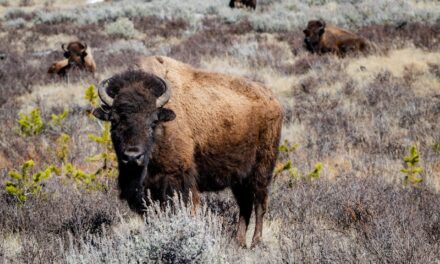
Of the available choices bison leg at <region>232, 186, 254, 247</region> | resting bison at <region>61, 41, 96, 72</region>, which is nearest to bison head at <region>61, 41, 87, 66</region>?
resting bison at <region>61, 41, 96, 72</region>

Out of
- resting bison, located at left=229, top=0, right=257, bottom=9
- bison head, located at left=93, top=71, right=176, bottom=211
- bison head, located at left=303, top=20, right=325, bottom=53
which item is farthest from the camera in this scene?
resting bison, located at left=229, top=0, right=257, bottom=9

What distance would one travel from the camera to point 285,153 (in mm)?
7977

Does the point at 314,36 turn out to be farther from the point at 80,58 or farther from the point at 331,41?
the point at 80,58

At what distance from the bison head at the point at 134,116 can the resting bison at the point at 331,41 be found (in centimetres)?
1130

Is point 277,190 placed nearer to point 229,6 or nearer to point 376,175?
point 376,175

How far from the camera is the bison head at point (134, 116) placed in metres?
4.06

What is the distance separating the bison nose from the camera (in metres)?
3.87

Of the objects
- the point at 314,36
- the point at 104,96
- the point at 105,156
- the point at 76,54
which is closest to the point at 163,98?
the point at 104,96

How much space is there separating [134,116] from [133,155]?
450 mm

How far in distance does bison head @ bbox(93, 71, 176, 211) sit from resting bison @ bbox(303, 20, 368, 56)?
1130cm

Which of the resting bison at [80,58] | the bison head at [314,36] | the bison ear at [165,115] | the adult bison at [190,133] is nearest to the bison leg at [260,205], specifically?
the adult bison at [190,133]

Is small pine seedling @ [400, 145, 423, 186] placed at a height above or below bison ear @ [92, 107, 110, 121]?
below

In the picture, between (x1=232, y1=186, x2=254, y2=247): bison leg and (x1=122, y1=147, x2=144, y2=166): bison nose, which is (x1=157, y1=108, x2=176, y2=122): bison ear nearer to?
(x1=122, y1=147, x2=144, y2=166): bison nose

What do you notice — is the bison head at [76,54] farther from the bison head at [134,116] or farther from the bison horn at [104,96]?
the bison horn at [104,96]
